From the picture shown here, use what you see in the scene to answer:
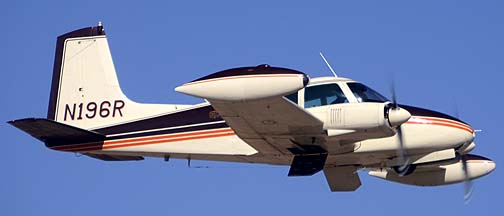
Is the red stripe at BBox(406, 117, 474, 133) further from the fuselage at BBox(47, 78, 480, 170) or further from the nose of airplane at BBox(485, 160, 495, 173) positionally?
the nose of airplane at BBox(485, 160, 495, 173)

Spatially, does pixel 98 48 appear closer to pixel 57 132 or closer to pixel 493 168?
pixel 57 132

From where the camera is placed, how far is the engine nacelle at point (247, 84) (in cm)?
2069

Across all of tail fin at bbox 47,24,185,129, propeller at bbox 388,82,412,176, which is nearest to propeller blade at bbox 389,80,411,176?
propeller at bbox 388,82,412,176

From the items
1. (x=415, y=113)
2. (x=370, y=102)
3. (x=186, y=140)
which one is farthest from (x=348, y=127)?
(x=186, y=140)

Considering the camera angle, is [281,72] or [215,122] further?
[215,122]

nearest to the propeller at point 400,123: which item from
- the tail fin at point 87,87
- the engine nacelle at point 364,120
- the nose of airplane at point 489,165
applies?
the engine nacelle at point 364,120

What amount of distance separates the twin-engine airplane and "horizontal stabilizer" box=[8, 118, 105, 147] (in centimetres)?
3

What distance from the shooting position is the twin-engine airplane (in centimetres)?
2194

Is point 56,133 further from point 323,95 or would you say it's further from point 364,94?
point 364,94

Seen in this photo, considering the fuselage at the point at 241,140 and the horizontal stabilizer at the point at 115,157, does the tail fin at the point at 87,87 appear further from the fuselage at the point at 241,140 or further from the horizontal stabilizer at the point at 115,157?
the horizontal stabilizer at the point at 115,157

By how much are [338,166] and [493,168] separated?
184 inches

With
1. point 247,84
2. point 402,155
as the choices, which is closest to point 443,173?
point 402,155

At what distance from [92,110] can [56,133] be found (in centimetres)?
151

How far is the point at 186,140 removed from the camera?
25656 mm
